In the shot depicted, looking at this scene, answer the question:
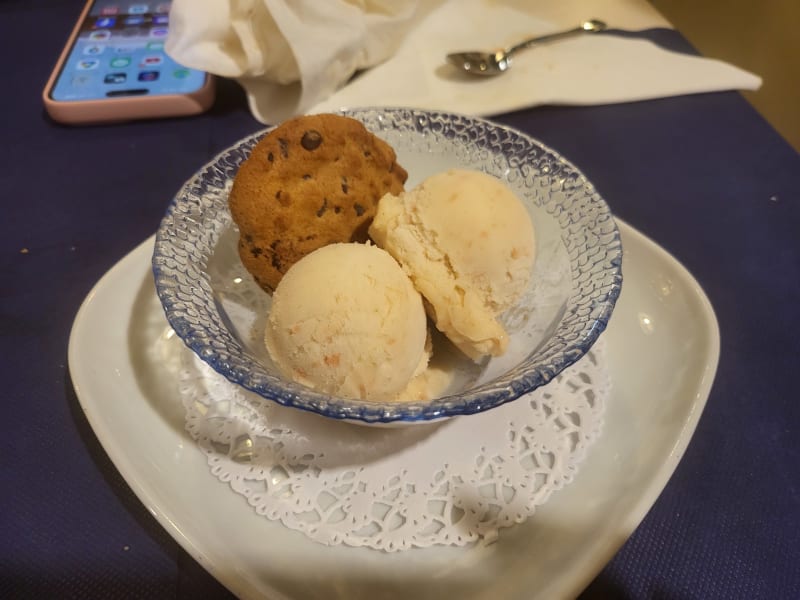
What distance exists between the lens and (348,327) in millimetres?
560

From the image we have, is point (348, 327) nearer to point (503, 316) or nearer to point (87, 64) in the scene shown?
point (503, 316)

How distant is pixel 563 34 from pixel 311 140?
94 centimetres

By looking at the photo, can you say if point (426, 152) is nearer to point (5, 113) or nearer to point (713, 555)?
point (713, 555)

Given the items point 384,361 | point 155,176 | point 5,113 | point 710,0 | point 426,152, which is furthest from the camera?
point 710,0

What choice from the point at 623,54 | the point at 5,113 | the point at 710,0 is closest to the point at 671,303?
the point at 623,54

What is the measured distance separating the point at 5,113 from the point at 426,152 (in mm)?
924

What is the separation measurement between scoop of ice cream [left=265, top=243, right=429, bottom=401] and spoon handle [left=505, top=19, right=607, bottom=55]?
2.92 feet

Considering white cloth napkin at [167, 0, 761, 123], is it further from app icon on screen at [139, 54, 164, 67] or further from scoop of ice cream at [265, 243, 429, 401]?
scoop of ice cream at [265, 243, 429, 401]

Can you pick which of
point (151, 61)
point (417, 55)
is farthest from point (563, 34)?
point (151, 61)

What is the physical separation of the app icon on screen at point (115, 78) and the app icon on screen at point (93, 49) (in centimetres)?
10

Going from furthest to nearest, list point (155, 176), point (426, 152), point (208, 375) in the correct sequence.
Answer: point (155, 176), point (426, 152), point (208, 375)

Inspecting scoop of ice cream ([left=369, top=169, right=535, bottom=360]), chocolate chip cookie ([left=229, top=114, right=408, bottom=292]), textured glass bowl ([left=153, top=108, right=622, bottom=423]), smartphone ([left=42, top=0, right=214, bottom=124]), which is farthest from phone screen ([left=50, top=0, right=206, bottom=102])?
scoop of ice cream ([left=369, top=169, right=535, bottom=360])

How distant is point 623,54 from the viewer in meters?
1.28

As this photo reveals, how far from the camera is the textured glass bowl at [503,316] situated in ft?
1.66
